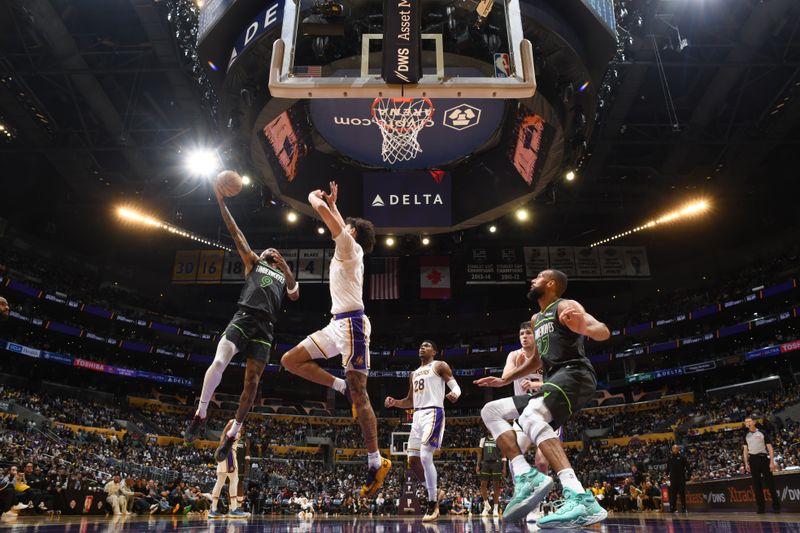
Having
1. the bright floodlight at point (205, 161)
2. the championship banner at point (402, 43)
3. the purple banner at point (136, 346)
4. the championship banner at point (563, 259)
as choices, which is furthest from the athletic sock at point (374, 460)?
the purple banner at point (136, 346)

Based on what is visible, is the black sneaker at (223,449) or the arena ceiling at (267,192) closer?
the black sneaker at (223,449)

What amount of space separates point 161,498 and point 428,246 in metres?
11.9

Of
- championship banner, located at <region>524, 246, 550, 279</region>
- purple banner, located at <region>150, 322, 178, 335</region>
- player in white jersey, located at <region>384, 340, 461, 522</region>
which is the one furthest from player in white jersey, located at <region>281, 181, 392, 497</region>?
purple banner, located at <region>150, 322, 178, 335</region>

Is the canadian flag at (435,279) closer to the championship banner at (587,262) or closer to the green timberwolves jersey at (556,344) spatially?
the championship banner at (587,262)

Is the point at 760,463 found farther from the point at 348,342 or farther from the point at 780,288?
the point at 780,288

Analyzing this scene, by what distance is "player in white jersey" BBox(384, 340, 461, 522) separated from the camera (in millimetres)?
Result: 7156

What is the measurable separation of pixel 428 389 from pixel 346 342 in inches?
111

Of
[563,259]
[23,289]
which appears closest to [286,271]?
[563,259]

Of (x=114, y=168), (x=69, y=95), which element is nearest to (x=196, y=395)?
(x=114, y=168)

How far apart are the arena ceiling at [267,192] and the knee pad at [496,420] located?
942cm

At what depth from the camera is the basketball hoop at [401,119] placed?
1064cm

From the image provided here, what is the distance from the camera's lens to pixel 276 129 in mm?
10586

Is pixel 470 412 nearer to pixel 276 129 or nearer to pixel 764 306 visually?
pixel 764 306

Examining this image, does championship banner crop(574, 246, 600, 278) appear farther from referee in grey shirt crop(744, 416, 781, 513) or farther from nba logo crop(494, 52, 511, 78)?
nba logo crop(494, 52, 511, 78)
